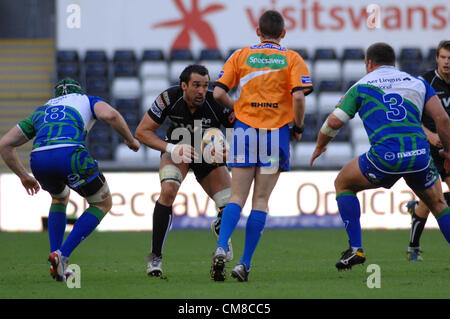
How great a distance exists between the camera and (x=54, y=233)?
736 cm

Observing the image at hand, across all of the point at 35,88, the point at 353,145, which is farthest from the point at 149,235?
the point at 35,88

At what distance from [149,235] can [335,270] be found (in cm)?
611

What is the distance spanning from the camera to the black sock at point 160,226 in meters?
7.22

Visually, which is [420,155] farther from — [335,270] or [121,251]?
[121,251]

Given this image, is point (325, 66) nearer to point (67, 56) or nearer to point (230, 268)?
point (67, 56)

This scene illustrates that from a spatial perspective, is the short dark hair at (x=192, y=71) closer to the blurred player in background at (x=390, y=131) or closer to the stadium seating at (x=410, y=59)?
the blurred player in background at (x=390, y=131)

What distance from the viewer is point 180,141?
7719 mm

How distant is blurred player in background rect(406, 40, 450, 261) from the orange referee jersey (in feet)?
6.37

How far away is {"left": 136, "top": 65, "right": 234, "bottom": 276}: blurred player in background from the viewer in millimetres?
7270

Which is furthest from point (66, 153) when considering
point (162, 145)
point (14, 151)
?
point (162, 145)

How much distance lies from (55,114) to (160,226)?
128cm

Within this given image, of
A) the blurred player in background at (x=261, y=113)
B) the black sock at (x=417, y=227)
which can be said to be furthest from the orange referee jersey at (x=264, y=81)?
the black sock at (x=417, y=227)

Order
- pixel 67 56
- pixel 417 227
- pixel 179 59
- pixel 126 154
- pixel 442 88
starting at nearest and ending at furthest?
pixel 442 88 < pixel 417 227 < pixel 126 154 < pixel 67 56 < pixel 179 59

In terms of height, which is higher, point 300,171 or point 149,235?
point 300,171
